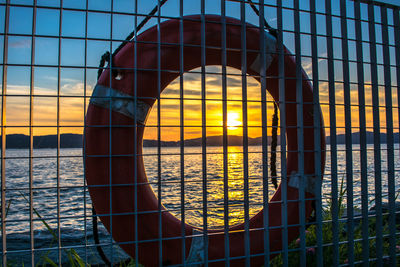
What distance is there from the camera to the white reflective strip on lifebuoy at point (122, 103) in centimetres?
135

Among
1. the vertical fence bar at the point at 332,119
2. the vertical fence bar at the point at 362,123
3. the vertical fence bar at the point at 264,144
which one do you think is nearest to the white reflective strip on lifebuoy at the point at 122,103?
the vertical fence bar at the point at 264,144

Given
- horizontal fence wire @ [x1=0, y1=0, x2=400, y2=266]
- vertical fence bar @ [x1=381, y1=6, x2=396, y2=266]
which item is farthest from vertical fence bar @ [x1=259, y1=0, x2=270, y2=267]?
vertical fence bar @ [x1=381, y1=6, x2=396, y2=266]

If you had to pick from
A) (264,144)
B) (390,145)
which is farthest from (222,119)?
(390,145)

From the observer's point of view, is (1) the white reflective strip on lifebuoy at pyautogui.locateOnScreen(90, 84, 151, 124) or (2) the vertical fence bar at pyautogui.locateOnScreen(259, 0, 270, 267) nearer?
(2) the vertical fence bar at pyautogui.locateOnScreen(259, 0, 270, 267)

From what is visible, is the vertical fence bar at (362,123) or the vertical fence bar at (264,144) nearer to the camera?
the vertical fence bar at (264,144)

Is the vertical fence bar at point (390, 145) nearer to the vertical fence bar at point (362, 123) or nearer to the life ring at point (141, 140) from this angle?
the vertical fence bar at point (362, 123)

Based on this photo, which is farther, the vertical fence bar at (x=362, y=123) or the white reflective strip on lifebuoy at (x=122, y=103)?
the vertical fence bar at (x=362, y=123)

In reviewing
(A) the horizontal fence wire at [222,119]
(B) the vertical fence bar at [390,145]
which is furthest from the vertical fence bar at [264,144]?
(B) the vertical fence bar at [390,145]

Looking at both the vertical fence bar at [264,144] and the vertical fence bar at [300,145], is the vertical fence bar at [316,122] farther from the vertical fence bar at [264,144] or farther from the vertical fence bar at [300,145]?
the vertical fence bar at [264,144]

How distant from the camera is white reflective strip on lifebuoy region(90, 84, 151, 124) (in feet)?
4.42

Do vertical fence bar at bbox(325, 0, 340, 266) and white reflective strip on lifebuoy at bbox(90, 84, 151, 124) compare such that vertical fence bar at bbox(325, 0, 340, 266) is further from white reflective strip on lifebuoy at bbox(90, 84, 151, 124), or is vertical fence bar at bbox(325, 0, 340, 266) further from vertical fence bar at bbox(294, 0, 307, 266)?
white reflective strip on lifebuoy at bbox(90, 84, 151, 124)

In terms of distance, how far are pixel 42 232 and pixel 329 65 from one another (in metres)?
4.09

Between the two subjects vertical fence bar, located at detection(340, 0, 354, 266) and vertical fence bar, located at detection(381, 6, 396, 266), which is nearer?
vertical fence bar, located at detection(340, 0, 354, 266)

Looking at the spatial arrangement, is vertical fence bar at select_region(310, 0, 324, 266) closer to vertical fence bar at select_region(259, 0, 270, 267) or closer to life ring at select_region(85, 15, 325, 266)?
life ring at select_region(85, 15, 325, 266)
